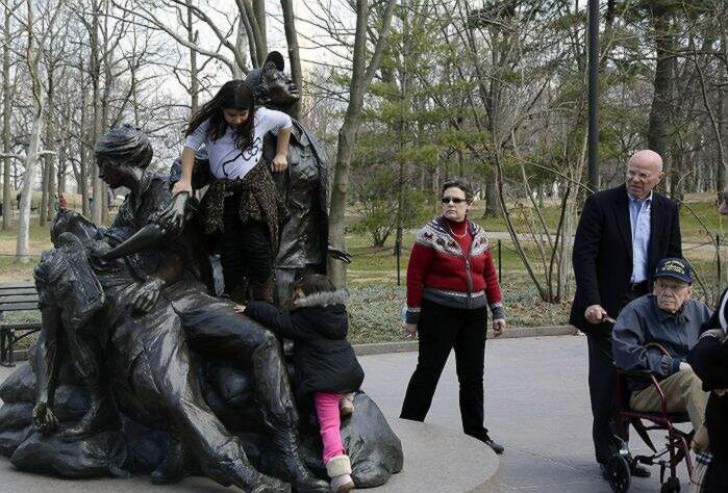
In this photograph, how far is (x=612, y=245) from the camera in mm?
6160

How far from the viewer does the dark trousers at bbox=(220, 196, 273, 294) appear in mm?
5457

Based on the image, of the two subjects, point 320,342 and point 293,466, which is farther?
point 320,342

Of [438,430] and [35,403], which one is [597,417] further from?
[35,403]

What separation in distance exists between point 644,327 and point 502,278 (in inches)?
533

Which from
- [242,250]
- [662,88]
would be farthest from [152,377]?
[662,88]

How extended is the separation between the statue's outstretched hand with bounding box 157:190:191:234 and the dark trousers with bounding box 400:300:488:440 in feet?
7.04

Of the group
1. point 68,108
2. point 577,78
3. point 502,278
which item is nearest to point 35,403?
point 577,78

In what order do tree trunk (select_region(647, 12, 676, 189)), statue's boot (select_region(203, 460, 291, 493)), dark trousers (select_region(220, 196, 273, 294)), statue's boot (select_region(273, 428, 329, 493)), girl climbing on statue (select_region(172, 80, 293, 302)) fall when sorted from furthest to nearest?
tree trunk (select_region(647, 12, 676, 189))
dark trousers (select_region(220, 196, 273, 294))
girl climbing on statue (select_region(172, 80, 293, 302))
statue's boot (select_region(273, 428, 329, 493))
statue's boot (select_region(203, 460, 291, 493))

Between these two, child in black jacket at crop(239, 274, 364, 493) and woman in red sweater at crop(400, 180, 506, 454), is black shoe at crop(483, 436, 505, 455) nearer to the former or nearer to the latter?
woman in red sweater at crop(400, 180, 506, 454)

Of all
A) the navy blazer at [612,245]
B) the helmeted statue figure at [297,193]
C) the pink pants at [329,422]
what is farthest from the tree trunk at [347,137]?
the pink pants at [329,422]

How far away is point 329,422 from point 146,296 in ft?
3.86

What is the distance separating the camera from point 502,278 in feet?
62.8

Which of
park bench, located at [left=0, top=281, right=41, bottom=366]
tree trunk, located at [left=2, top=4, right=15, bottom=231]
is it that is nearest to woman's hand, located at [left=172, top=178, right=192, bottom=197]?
park bench, located at [left=0, top=281, right=41, bottom=366]

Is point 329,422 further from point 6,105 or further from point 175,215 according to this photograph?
point 6,105
